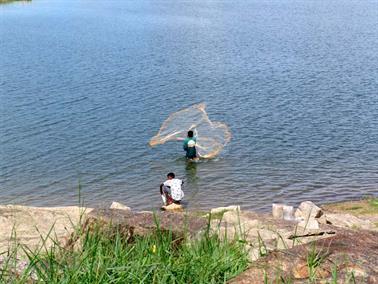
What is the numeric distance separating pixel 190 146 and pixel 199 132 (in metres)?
1.54

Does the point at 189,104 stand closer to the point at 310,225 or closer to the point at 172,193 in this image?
the point at 172,193

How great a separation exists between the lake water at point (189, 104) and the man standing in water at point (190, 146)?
0.39m

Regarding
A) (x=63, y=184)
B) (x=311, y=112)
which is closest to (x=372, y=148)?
(x=311, y=112)

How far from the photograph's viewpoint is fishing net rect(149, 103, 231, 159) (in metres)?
24.5

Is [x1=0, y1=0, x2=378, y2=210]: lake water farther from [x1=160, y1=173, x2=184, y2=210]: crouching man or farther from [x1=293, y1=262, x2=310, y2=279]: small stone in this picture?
[x1=293, y1=262, x2=310, y2=279]: small stone

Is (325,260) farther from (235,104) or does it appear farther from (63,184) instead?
(235,104)

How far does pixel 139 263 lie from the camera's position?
583cm

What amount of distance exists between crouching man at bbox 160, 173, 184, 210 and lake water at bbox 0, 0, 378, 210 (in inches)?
29.8

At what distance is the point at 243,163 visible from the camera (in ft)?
76.6

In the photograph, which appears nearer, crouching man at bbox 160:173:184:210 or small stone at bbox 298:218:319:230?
small stone at bbox 298:218:319:230

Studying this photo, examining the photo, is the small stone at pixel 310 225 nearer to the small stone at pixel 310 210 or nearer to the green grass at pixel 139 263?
the green grass at pixel 139 263

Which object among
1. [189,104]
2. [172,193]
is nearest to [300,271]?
[172,193]

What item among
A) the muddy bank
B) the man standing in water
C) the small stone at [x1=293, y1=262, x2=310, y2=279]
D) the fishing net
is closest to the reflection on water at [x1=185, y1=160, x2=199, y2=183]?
the man standing in water

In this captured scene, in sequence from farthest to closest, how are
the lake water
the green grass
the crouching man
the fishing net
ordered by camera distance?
the fishing net → the lake water → the crouching man → the green grass
